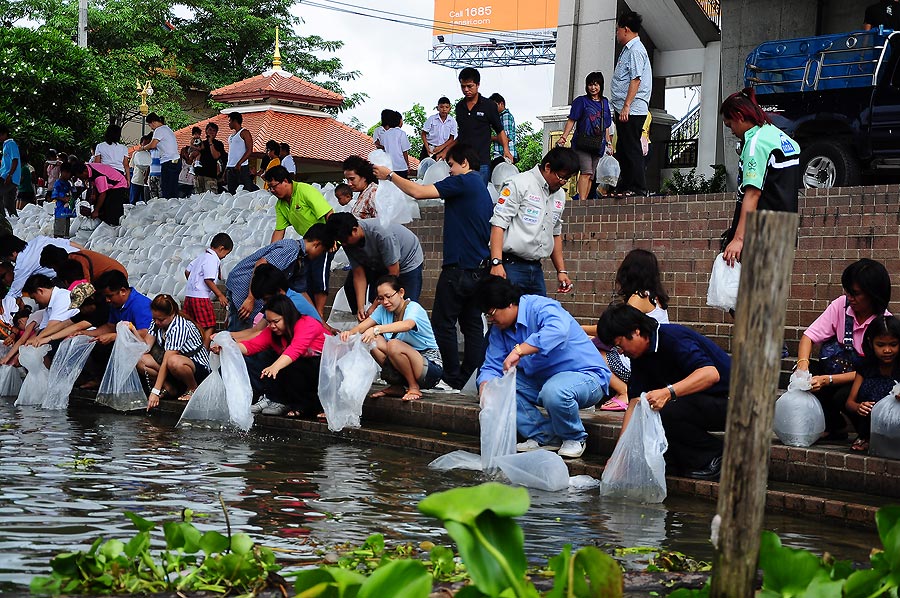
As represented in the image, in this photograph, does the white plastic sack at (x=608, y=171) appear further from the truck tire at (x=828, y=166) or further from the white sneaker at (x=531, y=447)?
the white sneaker at (x=531, y=447)

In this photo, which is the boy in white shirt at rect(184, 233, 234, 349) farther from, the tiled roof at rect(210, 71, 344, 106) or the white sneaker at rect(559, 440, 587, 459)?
the tiled roof at rect(210, 71, 344, 106)

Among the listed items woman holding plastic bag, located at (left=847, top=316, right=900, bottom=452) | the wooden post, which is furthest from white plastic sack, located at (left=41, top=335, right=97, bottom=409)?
the wooden post

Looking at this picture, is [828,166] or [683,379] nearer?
[683,379]

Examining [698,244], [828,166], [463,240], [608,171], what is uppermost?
[828,166]

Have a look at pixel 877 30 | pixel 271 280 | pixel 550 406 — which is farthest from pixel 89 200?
pixel 550 406

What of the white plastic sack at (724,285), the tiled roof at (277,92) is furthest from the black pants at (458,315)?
the tiled roof at (277,92)

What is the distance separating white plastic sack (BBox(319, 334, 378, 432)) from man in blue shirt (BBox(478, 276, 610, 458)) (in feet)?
4.03

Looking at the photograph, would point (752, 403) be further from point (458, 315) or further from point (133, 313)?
point (133, 313)

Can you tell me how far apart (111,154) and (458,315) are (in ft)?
38.7

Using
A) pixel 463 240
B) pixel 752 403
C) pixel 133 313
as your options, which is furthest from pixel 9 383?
pixel 752 403

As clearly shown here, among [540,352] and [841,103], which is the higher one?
[841,103]

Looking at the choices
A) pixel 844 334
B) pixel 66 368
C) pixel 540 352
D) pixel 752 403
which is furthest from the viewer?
pixel 66 368

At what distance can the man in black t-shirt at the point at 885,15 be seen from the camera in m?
13.0

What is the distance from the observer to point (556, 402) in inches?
276
